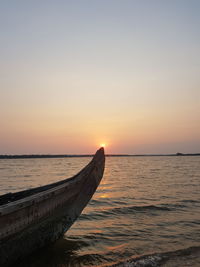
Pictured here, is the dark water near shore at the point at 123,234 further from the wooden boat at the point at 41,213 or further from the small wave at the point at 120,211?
the wooden boat at the point at 41,213

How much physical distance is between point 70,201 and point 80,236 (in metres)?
2.09

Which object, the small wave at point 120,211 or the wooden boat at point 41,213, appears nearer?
the wooden boat at point 41,213

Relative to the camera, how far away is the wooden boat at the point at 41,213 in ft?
12.8

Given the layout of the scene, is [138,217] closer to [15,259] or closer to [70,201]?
[70,201]

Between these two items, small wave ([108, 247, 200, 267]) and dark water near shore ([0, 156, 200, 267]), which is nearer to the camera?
small wave ([108, 247, 200, 267])

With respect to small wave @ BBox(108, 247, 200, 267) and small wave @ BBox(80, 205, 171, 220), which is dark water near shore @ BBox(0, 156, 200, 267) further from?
small wave @ BBox(108, 247, 200, 267)

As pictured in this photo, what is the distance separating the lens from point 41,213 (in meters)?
4.66

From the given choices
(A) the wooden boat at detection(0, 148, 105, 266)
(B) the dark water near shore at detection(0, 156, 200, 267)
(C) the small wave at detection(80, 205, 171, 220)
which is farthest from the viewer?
(C) the small wave at detection(80, 205, 171, 220)

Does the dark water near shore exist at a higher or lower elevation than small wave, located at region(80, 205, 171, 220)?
higher

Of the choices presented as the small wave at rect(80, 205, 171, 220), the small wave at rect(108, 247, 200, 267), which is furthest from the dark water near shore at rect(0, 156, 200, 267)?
the small wave at rect(108, 247, 200, 267)

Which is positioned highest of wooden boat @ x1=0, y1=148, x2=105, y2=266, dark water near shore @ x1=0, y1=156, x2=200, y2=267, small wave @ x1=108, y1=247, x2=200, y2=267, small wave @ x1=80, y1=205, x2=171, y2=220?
wooden boat @ x1=0, y1=148, x2=105, y2=266

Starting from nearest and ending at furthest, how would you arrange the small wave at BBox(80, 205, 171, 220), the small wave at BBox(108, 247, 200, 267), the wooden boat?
the wooden boat < the small wave at BBox(108, 247, 200, 267) < the small wave at BBox(80, 205, 171, 220)

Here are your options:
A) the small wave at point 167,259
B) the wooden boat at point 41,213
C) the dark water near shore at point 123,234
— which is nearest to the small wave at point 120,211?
the dark water near shore at point 123,234

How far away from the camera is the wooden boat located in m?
3.89
